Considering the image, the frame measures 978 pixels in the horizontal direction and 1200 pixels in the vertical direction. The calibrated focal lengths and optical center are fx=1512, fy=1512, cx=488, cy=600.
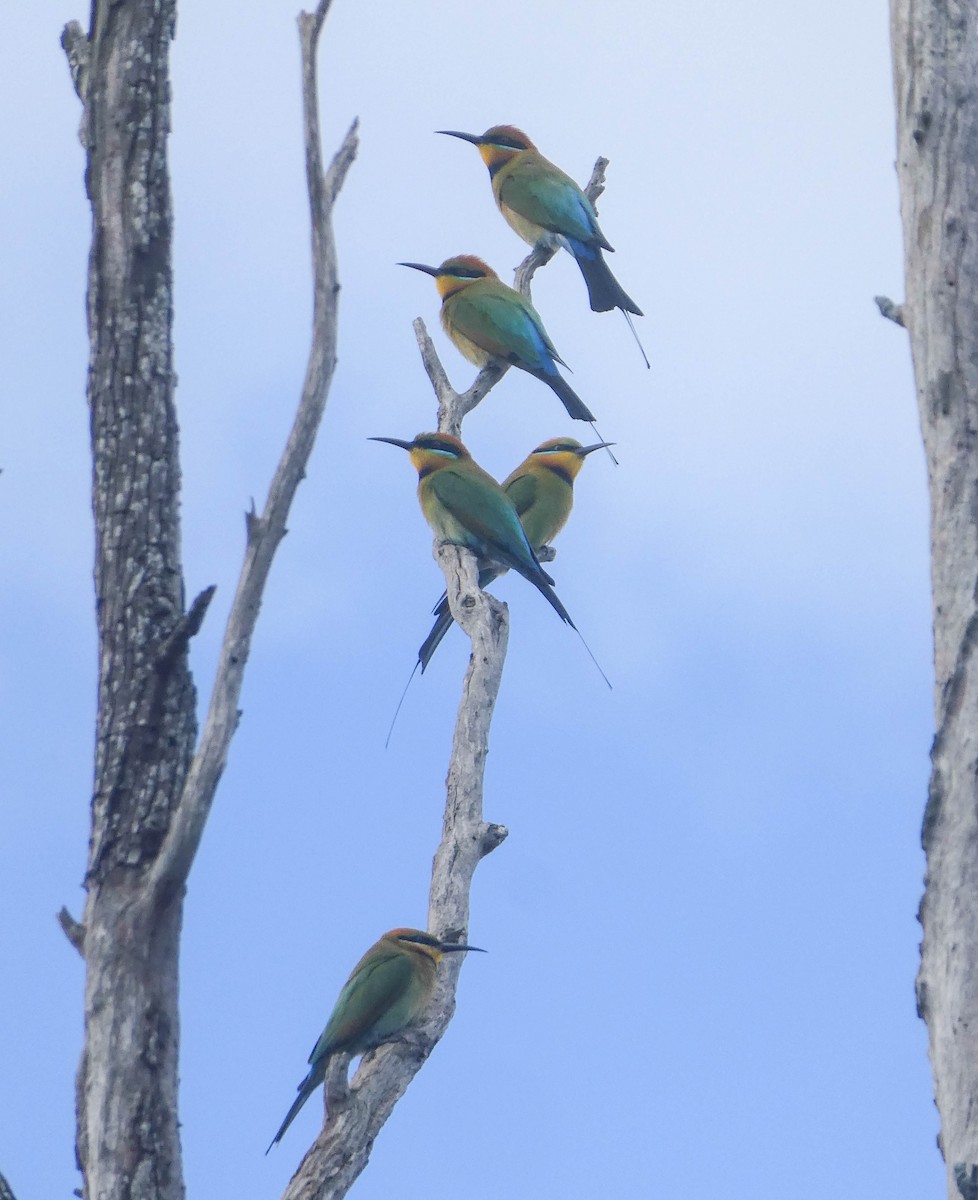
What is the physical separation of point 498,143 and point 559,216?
45.2 inches

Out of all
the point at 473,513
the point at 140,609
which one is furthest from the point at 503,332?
the point at 140,609

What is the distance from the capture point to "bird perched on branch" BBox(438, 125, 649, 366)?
709 centimetres

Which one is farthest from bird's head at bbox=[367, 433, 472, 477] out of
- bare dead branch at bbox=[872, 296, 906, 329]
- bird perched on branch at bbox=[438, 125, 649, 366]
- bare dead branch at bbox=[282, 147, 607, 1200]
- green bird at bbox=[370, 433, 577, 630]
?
bare dead branch at bbox=[872, 296, 906, 329]

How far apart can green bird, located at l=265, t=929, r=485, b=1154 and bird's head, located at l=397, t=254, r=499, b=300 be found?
3.48 m

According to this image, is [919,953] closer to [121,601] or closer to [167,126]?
[121,601]

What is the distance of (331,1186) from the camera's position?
3.12 meters

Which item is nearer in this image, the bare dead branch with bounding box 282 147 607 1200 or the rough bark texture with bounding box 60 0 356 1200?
the rough bark texture with bounding box 60 0 356 1200

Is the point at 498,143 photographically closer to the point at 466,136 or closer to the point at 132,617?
the point at 466,136

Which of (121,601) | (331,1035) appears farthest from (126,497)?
(331,1035)

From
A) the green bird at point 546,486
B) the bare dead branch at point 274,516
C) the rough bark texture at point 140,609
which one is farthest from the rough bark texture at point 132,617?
the green bird at point 546,486

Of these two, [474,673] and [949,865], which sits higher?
[474,673]

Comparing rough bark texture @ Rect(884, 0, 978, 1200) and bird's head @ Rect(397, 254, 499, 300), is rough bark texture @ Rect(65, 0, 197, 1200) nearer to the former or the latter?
rough bark texture @ Rect(884, 0, 978, 1200)

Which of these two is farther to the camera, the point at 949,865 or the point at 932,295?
the point at 932,295

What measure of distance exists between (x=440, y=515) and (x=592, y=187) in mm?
1778
